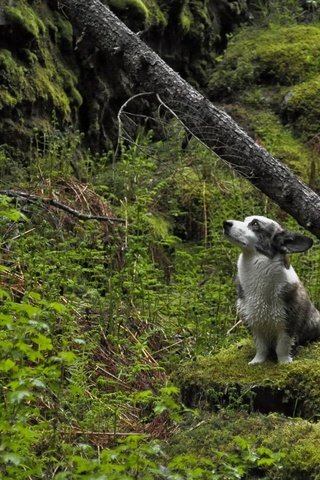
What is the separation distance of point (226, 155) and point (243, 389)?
1822mm

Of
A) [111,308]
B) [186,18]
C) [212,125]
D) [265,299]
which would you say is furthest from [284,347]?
[186,18]

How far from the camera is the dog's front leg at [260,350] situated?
591 cm

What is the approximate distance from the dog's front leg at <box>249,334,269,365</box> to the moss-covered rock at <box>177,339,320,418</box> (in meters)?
0.05

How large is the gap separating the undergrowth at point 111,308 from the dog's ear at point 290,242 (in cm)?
→ 111

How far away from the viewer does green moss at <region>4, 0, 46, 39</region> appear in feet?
29.4

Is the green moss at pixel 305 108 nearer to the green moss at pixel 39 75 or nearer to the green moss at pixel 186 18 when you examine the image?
the green moss at pixel 186 18

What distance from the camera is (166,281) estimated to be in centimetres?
866

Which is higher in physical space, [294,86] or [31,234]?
[294,86]

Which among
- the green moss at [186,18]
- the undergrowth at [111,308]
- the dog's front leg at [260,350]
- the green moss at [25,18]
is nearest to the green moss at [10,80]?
the green moss at [25,18]

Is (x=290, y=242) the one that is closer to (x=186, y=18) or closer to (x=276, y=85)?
(x=186, y=18)

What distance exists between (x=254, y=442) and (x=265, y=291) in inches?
43.1

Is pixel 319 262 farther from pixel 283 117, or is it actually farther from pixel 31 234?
pixel 283 117

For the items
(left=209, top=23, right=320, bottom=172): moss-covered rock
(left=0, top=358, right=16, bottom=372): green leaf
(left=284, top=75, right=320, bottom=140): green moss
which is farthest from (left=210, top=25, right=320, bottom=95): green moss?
(left=0, top=358, right=16, bottom=372): green leaf

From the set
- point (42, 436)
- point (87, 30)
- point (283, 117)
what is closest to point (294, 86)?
point (283, 117)
